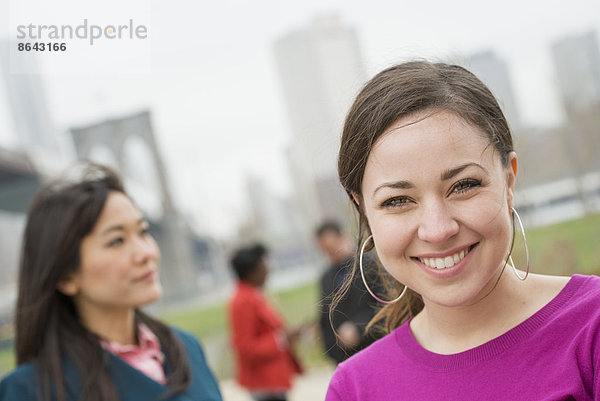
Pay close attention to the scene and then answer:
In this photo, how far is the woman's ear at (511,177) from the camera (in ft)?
3.47

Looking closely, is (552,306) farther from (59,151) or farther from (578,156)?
(59,151)

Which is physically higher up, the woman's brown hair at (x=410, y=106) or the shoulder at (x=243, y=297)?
the woman's brown hair at (x=410, y=106)

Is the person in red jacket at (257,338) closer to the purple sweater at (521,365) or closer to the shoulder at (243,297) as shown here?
the shoulder at (243,297)

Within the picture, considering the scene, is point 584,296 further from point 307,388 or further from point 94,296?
point 307,388

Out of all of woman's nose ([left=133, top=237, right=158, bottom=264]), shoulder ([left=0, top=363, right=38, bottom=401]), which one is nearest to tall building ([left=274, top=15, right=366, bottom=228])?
woman's nose ([left=133, top=237, right=158, bottom=264])

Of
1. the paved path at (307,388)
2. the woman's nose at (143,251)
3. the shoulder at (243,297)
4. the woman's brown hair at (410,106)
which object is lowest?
the paved path at (307,388)

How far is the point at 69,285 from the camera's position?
1.92 metres

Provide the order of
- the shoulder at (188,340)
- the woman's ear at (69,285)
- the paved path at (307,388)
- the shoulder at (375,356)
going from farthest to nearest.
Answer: the paved path at (307,388), the shoulder at (188,340), the woman's ear at (69,285), the shoulder at (375,356)

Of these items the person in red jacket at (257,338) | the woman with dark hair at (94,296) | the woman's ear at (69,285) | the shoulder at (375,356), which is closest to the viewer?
the shoulder at (375,356)

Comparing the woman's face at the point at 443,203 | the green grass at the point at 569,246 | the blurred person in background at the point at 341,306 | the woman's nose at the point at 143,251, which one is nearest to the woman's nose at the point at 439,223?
the woman's face at the point at 443,203

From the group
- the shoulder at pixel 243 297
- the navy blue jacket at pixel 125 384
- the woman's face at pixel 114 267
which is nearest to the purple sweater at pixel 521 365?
the navy blue jacket at pixel 125 384

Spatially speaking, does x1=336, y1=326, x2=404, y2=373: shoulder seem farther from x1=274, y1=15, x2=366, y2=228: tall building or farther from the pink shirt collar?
x1=274, y1=15, x2=366, y2=228: tall building

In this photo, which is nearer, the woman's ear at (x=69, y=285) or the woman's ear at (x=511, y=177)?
the woman's ear at (x=511, y=177)

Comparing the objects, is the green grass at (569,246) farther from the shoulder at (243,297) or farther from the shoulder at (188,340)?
the shoulder at (188,340)
